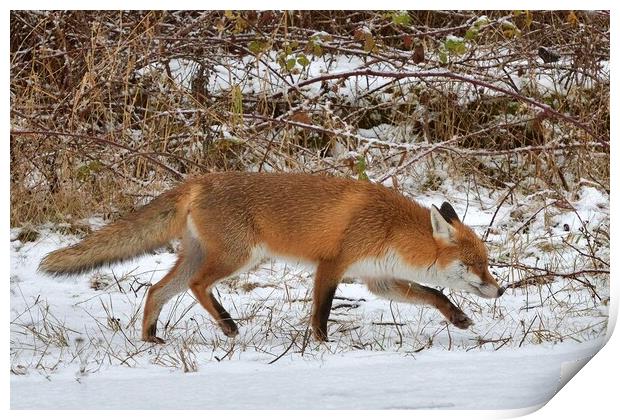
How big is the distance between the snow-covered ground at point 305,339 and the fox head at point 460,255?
173 mm

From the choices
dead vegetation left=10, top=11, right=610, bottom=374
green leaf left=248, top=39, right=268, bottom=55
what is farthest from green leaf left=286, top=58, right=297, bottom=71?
green leaf left=248, top=39, right=268, bottom=55

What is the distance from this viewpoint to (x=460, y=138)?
16.0ft

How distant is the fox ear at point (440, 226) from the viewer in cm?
464

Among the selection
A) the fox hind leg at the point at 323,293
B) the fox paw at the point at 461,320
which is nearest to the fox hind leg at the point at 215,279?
the fox hind leg at the point at 323,293

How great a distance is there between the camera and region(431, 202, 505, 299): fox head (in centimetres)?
468

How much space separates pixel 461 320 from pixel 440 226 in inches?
17.5

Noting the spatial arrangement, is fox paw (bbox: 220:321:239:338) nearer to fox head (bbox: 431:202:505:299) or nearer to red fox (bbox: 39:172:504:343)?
red fox (bbox: 39:172:504:343)

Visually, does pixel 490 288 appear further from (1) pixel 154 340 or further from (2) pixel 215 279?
(1) pixel 154 340

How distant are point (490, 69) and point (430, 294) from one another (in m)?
1.09

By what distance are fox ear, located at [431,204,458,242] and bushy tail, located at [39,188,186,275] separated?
1.11 meters

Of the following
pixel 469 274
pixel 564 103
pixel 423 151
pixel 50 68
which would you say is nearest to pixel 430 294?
pixel 469 274

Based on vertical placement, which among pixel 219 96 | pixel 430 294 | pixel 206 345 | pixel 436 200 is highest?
pixel 219 96
